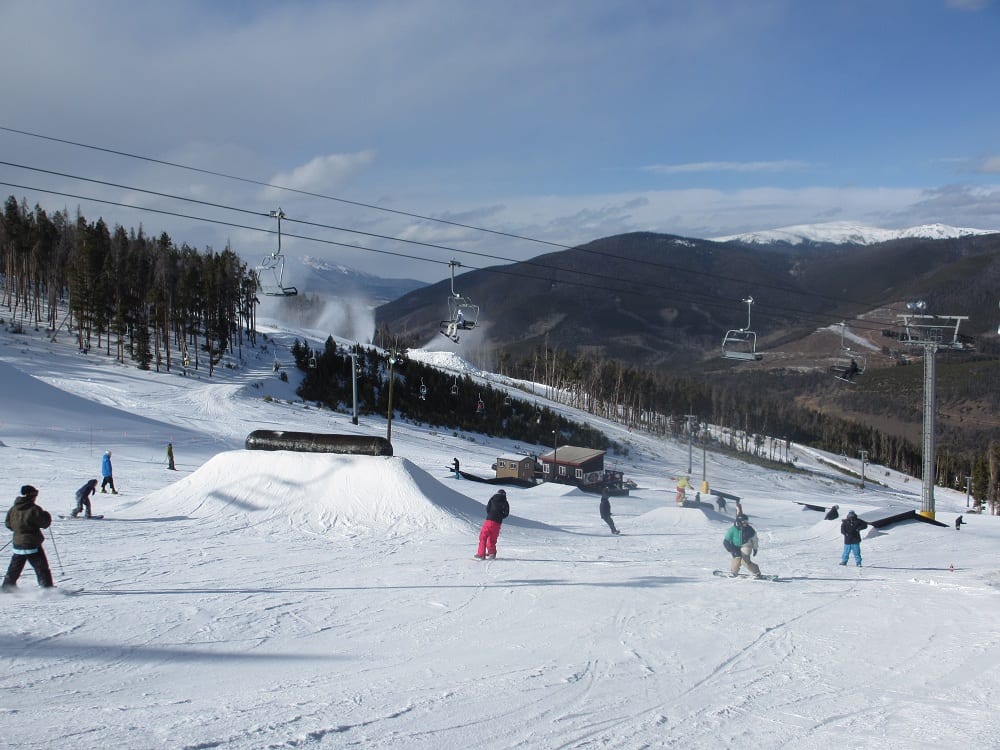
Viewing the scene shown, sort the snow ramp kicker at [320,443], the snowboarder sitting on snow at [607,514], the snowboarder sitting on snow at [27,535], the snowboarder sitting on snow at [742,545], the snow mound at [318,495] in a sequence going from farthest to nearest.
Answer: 1. the snowboarder sitting on snow at [607,514]
2. the snow ramp kicker at [320,443]
3. the snow mound at [318,495]
4. the snowboarder sitting on snow at [742,545]
5. the snowboarder sitting on snow at [27,535]

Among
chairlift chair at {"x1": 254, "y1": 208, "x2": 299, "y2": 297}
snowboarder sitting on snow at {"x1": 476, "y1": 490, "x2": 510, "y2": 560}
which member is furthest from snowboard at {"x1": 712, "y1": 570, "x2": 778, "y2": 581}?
chairlift chair at {"x1": 254, "y1": 208, "x2": 299, "y2": 297}

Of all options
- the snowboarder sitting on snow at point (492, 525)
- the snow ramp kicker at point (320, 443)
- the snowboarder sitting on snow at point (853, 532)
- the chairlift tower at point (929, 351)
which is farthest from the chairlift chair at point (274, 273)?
the chairlift tower at point (929, 351)

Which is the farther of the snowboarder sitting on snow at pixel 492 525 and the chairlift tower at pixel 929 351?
the chairlift tower at pixel 929 351

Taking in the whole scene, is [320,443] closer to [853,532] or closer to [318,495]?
[318,495]

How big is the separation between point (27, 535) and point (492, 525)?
7.43m

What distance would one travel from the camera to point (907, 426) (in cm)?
16175

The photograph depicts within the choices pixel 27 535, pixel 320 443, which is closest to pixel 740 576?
pixel 320 443

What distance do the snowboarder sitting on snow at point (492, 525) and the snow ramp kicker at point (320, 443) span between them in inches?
217

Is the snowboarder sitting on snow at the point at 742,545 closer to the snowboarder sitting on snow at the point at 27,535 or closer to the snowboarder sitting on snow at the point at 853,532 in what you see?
the snowboarder sitting on snow at the point at 853,532

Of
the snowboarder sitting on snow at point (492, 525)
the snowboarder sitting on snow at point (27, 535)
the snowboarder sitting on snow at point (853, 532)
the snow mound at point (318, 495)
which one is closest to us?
the snowboarder sitting on snow at point (27, 535)

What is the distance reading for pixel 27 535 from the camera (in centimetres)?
935

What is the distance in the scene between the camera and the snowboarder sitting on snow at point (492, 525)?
13.7m

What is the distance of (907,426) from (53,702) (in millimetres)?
181132

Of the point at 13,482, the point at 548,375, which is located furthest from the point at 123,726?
the point at 548,375
